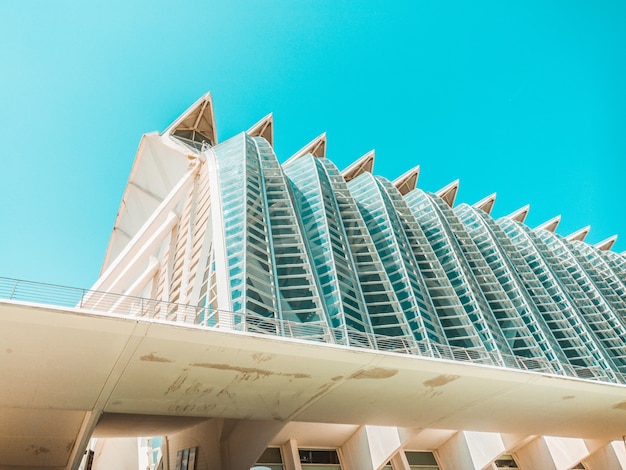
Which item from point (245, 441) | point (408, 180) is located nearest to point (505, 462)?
point (245, 441)

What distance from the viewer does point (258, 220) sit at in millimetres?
26625

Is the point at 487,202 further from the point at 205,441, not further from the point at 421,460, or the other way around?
the point at 205,441

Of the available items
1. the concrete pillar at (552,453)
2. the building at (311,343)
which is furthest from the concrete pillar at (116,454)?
the concrete pillar at (552,453)

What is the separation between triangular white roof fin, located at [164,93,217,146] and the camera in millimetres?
45906

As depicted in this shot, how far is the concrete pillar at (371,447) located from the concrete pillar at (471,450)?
17.0 feet

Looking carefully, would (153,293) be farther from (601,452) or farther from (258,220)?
(601,452)

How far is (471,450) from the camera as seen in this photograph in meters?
27.4

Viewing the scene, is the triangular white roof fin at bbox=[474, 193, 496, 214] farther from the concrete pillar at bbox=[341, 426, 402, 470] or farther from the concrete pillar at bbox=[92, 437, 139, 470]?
the concrete pillar at bbox=[92, 437, 139, 470]

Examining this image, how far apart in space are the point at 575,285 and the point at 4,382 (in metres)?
44.7

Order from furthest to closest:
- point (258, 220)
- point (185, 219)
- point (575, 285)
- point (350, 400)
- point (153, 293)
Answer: point (575, 285), point (153, 293), point (185, 219), point (258, 220), point (350, 400)

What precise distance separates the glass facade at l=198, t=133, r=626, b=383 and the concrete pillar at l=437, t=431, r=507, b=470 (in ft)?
14.9

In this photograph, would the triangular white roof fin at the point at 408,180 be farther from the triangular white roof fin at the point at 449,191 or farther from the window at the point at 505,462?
the window at the point at 505,462

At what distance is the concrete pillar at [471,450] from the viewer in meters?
27.0

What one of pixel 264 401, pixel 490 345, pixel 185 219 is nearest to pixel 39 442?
pixel 264 401
